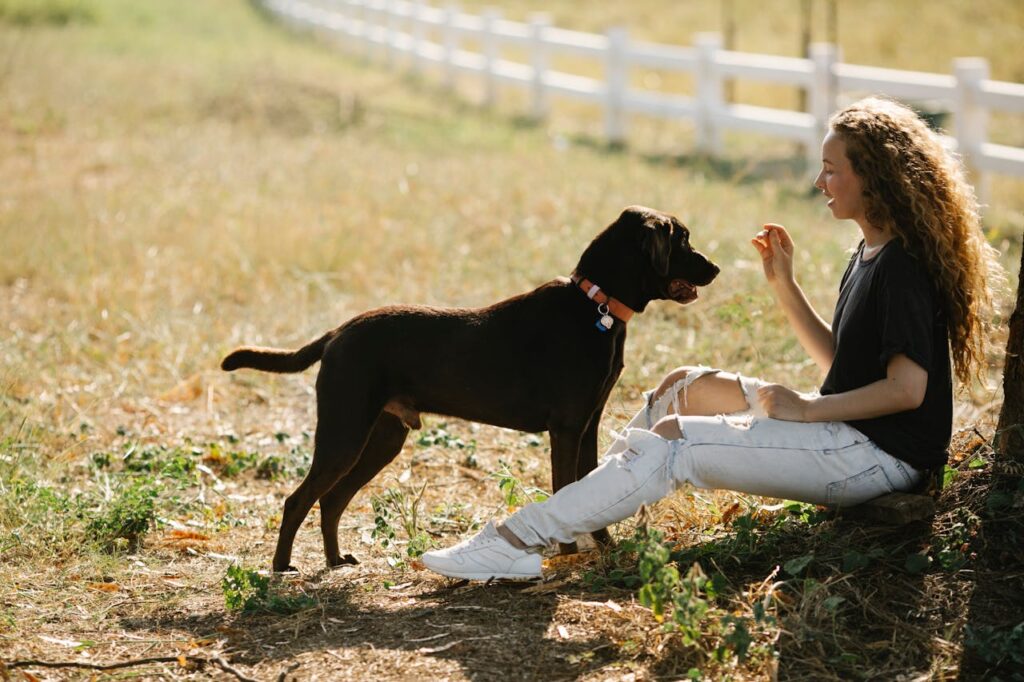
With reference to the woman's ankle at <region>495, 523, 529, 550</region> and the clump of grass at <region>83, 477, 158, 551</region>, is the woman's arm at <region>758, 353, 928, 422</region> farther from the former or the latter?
the clump of grass at <region>83, 477, 158, 551</region>

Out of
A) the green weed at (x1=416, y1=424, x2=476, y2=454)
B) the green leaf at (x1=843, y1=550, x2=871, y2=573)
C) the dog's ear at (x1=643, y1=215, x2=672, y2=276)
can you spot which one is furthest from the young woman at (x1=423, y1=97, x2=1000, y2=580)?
the green weed at (x1=416, y1=424, x2=476, y2=454)

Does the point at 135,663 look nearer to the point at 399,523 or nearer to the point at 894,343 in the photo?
the point at 399,523

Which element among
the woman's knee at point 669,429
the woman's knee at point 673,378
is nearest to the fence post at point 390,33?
the woman's knee at point 673,378

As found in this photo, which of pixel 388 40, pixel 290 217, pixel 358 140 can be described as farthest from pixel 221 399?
pixel 388 40

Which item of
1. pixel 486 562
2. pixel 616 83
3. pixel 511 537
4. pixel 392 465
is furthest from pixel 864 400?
pixel 616 83

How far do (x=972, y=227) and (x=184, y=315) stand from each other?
537 centimetres

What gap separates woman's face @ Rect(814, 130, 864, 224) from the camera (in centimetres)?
402

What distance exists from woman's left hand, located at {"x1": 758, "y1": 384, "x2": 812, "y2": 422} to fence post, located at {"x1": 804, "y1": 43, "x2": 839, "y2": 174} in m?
8.66

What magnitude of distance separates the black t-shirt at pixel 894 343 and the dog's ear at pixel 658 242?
68 centimetres

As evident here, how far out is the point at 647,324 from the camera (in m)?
7.25

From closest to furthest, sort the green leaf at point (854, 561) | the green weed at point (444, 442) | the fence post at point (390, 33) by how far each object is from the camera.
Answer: the green leaf at point (854, 561) → the green weed at point (444, 442) → the fence post at point (390, 33)

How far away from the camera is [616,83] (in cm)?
1537

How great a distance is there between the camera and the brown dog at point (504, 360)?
14.1 feet

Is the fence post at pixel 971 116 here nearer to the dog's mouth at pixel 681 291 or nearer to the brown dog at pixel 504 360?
the dog's mouth at pixel 681 291
